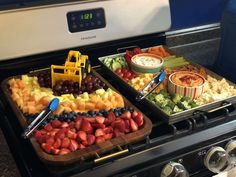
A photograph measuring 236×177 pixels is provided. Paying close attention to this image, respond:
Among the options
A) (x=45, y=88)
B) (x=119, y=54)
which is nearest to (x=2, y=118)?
(x=45, y=88)

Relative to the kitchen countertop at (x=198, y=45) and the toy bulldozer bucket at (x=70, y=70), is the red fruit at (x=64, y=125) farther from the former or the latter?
the kitchen countertop at (x=198, y=45)

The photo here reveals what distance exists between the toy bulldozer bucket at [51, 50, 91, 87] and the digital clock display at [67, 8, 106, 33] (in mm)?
109

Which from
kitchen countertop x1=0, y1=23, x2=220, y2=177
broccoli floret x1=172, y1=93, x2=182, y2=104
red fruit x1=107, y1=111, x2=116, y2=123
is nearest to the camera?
red fruit x1=107, y1=111, x2=116, y2=123

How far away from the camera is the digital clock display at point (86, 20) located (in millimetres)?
1060

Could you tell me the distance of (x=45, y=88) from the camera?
983 mm

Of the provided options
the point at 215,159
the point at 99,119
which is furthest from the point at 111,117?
the point at 215,159

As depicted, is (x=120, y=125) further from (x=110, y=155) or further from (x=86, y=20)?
(x=86, y=20)

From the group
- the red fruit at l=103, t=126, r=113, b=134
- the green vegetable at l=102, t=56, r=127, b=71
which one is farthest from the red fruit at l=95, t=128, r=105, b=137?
the green vegetable at l=102, t=56, r=127, b=71

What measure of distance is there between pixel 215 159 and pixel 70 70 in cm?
44

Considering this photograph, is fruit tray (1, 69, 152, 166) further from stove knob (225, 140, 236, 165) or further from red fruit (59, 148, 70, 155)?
stove knob (225, 140, 236, 165)

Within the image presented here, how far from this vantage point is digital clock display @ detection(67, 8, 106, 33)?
3.48ft

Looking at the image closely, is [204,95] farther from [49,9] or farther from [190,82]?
[49,9]

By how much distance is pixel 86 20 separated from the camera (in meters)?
1.08

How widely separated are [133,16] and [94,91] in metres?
0.31
